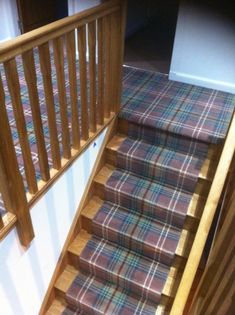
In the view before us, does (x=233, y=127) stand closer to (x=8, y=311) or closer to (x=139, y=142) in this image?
(x=139, y=142)

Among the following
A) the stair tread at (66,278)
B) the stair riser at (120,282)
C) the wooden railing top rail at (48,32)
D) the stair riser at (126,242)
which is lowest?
the stair tread at (66,278)

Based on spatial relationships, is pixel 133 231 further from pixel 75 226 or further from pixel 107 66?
pixel 107 66

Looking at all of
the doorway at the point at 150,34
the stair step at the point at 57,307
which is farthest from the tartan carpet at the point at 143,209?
the doorway at the point at 150,34

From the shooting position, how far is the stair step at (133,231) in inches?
90.5

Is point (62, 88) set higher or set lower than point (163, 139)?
higher

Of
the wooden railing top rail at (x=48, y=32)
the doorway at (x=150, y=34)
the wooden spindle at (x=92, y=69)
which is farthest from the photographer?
the doorway at (x=150, y=34)

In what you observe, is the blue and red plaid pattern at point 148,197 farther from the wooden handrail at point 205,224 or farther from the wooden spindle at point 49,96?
the wooden spindle at point 49,96

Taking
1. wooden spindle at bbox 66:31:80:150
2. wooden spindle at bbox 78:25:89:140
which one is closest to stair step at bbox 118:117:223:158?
wooden spindle at bbox 78:25:89:140

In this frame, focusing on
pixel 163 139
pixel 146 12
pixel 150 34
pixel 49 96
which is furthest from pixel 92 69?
pixel 146 12

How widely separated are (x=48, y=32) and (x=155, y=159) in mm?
1347

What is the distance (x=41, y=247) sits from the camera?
6.63 feet

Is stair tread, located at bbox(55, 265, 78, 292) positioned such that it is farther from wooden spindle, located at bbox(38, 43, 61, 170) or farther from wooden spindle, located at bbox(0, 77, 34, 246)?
wooden spindle, located at bbox(38, 43, 61, 170)

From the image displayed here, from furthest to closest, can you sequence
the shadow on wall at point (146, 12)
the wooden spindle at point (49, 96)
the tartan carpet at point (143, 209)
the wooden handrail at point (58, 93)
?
the shadow on wall at point (146, 12), the tartan carpet at point (143, 209), the wooden spindle at point (49, 96), the wooden handrail at point (58, 93)

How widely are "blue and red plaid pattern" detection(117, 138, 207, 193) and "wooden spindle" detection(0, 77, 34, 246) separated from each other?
107 centimetres
